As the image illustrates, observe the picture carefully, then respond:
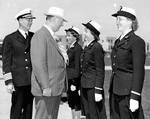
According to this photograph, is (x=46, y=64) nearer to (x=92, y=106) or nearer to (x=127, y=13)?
(x=127, y=13)

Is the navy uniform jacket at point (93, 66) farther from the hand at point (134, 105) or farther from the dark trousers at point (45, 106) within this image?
the hand at point (134, 105)

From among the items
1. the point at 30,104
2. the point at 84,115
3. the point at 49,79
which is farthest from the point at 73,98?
the point at 49,79

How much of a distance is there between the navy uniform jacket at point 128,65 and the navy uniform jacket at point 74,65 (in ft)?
5.91

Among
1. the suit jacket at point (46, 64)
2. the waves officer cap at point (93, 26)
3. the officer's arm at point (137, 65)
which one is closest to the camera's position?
the officer's arm at point (137, 65)

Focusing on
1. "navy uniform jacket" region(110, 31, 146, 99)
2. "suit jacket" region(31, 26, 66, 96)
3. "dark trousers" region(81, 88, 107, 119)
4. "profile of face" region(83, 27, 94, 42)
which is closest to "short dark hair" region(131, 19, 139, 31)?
"navy uniform jacket" region(110, 31, 146, 99)

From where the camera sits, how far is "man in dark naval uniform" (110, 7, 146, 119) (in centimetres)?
412

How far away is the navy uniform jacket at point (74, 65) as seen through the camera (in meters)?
6.25

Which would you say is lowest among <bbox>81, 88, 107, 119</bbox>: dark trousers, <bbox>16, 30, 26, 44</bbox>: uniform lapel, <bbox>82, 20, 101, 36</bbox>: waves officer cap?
<bbox>81, 88, 107, 119</bbox>: dark trousers

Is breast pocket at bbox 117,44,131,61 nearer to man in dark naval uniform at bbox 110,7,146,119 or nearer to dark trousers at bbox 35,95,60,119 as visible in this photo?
man in dark naval uniform at bbox 110,7,146,119

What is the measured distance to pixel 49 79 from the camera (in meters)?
4.43

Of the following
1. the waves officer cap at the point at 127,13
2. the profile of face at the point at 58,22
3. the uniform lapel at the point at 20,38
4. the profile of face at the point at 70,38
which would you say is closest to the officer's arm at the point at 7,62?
the uniform lapel at the point at 20,38

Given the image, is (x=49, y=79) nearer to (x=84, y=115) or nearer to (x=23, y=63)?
(x=23, y=63)

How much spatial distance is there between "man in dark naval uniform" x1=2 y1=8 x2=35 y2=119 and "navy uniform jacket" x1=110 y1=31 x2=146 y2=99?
4.67ft

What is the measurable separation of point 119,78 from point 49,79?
80cm
